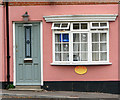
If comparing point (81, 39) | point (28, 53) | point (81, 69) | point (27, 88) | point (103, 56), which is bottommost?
point (27, 88)

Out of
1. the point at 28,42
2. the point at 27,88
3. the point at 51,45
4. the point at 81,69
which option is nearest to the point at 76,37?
the point at 51,45

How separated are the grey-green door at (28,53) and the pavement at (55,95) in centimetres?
64

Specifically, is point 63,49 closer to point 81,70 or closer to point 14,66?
point 81,70

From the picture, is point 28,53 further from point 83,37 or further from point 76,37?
point 83,37

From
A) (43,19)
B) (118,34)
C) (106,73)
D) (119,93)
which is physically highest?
(43,19)

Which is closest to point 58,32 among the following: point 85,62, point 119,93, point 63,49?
point 63,49

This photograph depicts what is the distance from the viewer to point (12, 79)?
9688mm

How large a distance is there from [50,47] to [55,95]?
6.54 ft

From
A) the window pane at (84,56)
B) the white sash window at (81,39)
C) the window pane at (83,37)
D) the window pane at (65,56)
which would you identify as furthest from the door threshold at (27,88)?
the window pane at (83,37)

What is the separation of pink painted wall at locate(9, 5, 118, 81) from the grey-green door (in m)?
0.31

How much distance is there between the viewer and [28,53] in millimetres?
9742

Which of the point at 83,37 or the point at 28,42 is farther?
the point at 28,42

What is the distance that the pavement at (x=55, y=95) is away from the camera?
8648 millimetres

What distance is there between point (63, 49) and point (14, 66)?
2171 millimetres
